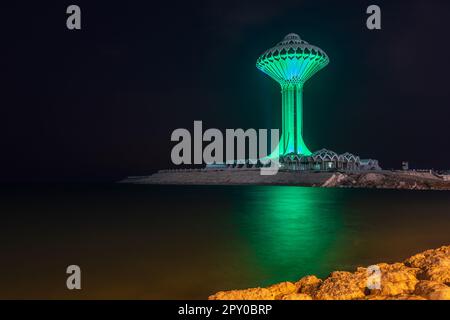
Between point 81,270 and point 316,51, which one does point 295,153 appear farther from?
point 81,270

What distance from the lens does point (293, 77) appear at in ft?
334

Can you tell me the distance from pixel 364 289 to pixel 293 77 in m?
98.2

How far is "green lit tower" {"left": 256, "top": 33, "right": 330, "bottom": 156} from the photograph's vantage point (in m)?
99.3

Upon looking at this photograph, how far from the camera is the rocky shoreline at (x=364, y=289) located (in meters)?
7.23

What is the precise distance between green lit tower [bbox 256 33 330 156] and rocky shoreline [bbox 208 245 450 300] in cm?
9083

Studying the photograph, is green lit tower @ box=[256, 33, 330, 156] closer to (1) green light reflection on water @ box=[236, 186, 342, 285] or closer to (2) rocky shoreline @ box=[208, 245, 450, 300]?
(1) green light reflection on water @ box=[236, 186, 342, 285]

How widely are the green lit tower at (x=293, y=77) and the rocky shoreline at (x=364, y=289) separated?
9083 centimetres

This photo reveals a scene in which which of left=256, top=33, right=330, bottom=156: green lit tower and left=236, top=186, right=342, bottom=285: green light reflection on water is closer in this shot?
left=236, top=186, right=342, bottom=285: green light reflection on water

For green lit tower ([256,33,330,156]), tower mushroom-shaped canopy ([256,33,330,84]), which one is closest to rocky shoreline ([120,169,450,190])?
green lit tower ([256,33,330,156])

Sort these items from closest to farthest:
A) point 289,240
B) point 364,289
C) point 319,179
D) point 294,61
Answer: point 364,289, point 289,240, point 319,179, point 294,61

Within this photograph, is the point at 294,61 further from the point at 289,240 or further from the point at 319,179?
the point at 289,240

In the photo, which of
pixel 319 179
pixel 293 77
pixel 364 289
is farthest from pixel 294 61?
pixel 364 289

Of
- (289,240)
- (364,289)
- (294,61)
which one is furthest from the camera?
(294,61)

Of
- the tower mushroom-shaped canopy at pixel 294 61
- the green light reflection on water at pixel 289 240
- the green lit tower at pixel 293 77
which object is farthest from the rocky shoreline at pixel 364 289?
the tower mushroom-shaped canopy at pixel 294 61
